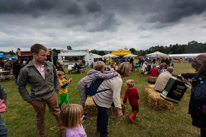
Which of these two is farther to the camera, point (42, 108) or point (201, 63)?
point (42, 108)

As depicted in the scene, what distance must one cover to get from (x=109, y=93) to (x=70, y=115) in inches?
36.1

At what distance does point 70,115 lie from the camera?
1.28 metres

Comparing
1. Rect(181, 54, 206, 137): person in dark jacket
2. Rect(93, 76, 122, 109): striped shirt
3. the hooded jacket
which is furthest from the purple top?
Rect(181, 54, 206, 137): person in dark jacket

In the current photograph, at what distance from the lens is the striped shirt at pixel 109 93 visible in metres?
1.86

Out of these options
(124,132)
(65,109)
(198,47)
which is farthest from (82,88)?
(198,47)

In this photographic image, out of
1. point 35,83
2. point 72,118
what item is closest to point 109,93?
point 72,118

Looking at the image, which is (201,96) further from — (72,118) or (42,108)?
(42,108)

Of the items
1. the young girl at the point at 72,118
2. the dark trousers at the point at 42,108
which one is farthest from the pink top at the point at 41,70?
the young girl at the point at 72,118

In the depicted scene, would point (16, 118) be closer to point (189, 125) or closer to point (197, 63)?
point (197, 63)

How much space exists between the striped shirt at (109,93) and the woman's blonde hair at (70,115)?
0.75m

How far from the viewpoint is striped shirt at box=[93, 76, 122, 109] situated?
1.86 metres

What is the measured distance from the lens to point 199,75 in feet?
6.14

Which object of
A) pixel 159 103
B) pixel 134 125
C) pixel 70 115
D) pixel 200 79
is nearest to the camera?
pixel 70 115

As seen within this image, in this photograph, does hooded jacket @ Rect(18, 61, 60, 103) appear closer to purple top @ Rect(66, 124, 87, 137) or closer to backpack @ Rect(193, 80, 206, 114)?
purple top @ Rect(66, 124, 87, 137)
